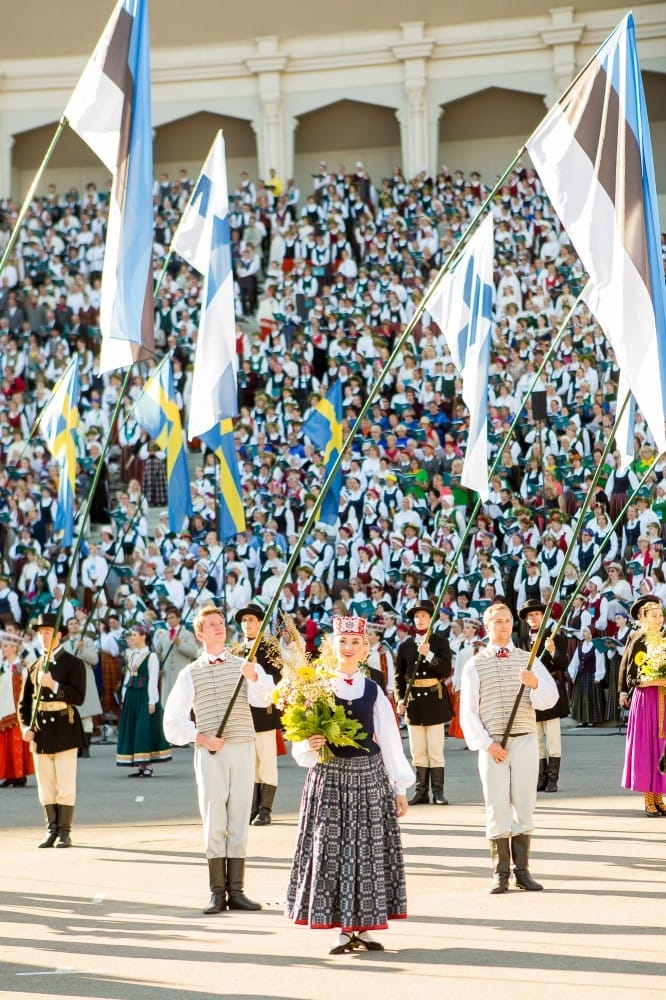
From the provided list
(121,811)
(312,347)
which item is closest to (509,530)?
(312,347)

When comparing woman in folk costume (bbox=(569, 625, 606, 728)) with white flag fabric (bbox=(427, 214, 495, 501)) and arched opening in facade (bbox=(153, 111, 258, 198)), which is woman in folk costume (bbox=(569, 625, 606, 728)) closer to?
white flag fabric (bbox=(427, 214, 495, 501))

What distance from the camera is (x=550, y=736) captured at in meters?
13.4

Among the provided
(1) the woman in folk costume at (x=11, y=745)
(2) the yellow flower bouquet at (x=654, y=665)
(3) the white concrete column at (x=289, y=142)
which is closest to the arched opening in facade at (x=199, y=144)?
(3) the white concrete column at (x=289, y=142)

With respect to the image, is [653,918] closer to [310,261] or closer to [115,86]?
[115,86]

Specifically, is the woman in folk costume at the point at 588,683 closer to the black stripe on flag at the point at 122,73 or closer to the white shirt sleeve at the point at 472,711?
the white shirt sleeve at the point at 472,711

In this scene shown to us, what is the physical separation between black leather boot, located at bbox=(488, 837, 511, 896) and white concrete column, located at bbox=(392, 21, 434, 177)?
3166cm

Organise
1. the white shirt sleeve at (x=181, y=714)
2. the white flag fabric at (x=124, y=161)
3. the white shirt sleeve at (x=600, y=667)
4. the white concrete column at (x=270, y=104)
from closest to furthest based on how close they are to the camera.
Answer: the white shirt sleeve at (x=181, y=714)
the white flag fabric at (x=124, y=161)
the white shirt sleeve at (x=600, y=667)
the white concrete column at (x=270, y=104)

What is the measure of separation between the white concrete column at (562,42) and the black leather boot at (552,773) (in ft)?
88.9

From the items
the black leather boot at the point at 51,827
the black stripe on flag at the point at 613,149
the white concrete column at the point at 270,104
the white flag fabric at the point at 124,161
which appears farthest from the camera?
the white concrete column at the point at 270,104

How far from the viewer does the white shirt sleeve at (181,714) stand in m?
8.48

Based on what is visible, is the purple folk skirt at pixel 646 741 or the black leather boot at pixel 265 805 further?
the black leather boot at pixel 265 805

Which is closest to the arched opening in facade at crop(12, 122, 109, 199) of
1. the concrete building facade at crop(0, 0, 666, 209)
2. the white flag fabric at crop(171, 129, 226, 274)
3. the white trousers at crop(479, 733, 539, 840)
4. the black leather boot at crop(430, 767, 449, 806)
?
the concrete building facade at crop(0, 0, 666, 209)

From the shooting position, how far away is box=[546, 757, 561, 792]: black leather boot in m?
13.5

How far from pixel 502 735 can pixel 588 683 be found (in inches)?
Answer: 424
